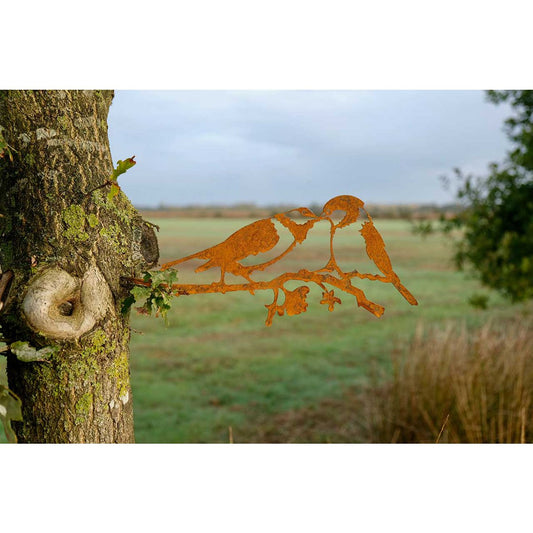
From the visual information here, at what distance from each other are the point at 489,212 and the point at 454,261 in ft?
1.19

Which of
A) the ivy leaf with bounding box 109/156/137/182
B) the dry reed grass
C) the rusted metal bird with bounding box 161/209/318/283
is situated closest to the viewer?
the ivy leaf with bounding box 109/156/137/182

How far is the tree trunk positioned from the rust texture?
0.14 metres

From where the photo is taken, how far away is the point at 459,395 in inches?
89.1

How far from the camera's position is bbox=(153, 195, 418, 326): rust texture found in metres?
0.97

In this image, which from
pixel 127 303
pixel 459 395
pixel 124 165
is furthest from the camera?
pixel 459 395

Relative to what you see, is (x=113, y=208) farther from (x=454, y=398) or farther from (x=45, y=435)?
(x=454, y=398)

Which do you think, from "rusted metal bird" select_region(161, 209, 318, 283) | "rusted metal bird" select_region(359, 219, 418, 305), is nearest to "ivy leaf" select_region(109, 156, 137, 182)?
"rusted metal bird" select_region(161, 209, 318, 283)

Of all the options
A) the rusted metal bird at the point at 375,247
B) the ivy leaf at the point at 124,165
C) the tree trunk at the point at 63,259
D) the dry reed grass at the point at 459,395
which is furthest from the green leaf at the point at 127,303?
the dry reed grass at the point at 459,395

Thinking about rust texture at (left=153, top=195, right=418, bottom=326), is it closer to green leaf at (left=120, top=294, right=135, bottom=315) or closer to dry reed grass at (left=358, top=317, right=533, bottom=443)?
green leaf at (left=120, top=294, right=135, bottom=315)

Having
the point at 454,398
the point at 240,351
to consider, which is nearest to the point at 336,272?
the point at 454,398

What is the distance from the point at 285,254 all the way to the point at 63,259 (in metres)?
0.42

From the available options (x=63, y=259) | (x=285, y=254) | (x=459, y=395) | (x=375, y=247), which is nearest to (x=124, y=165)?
(x=63, y=259)

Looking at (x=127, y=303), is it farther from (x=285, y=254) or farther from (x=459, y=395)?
(x=459, y=395)
